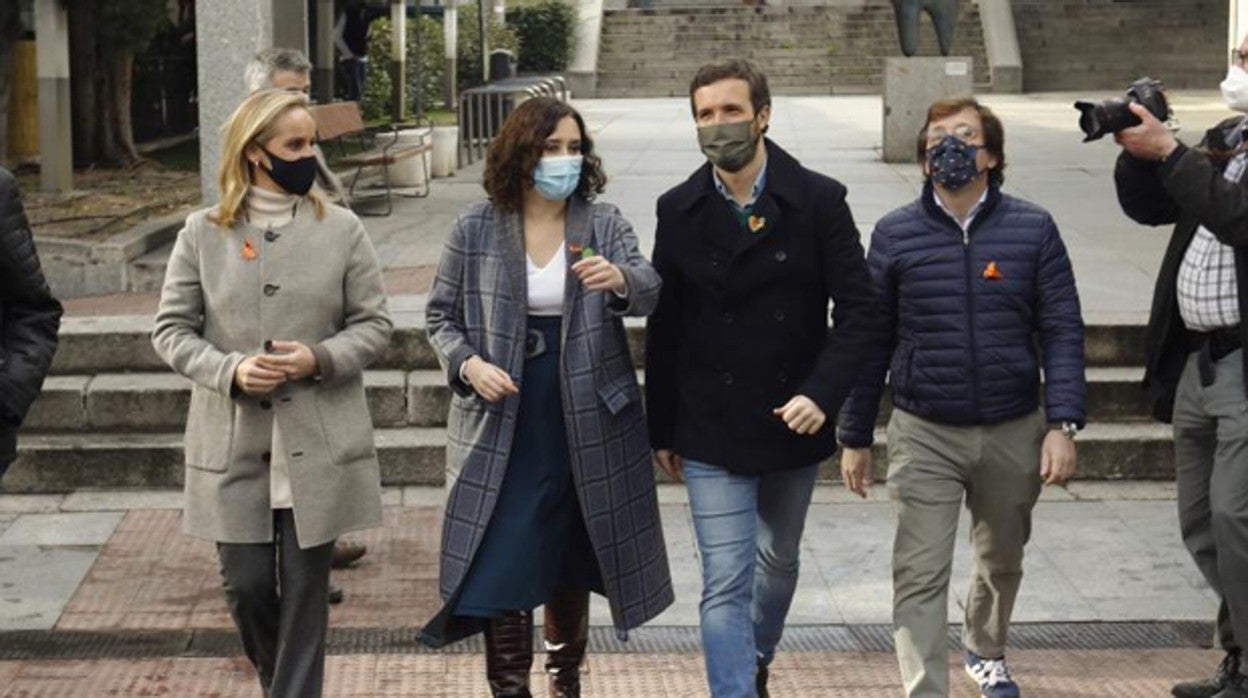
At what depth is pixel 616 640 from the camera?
25.0 ft

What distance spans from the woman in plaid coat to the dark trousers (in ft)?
1.03

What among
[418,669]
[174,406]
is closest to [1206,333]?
[418,669]

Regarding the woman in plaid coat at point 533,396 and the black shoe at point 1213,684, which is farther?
the black shoe at point 1213,684

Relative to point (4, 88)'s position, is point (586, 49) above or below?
above

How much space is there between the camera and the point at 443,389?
10.0 meters

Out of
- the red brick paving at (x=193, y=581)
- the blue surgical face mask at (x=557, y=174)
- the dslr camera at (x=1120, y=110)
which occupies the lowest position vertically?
the red brick paving at (x=193, y=581)

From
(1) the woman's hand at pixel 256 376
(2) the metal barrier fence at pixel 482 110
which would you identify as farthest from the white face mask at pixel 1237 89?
(2) the metal barrier fence at pixel 482 110

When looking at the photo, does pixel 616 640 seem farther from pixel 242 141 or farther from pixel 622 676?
pixel 242 141

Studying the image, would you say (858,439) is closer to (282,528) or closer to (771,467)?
(771,467)

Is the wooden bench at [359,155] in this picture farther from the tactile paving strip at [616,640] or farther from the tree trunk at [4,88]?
the tactile paving strip at [616,640]

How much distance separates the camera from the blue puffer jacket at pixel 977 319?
636 cm

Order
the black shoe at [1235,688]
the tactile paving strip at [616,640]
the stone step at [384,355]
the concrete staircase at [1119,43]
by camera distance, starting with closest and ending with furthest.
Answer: the black shoe at [1235,688], the tactile paving strip at [616,640], the stone step at [384,355], the concrete staircase at [1119,43]

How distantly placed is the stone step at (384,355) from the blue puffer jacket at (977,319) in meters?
3.88

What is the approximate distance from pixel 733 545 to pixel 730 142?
3.62ft
